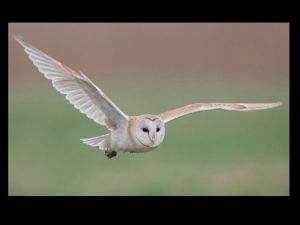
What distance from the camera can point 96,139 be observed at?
670 cm

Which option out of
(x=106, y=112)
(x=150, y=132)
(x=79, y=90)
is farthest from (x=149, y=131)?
(x=79, y=90)

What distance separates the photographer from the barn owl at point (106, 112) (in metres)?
A: 6.30

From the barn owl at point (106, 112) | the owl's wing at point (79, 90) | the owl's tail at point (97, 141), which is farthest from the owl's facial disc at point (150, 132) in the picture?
the owl's tail at point (97, 141)

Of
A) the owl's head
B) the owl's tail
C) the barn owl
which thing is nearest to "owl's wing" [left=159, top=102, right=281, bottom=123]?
the barn owl

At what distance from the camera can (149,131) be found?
6.29 meters

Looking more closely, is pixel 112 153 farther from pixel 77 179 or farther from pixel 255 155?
pixel 255 155

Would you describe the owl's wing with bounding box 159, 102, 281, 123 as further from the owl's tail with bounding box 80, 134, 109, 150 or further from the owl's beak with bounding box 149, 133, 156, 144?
the owl's tail with bounding box 80, 134, 109, 150

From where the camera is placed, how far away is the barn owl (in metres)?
6.30

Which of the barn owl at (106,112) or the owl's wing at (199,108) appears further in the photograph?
the owl's wing at (199,108)

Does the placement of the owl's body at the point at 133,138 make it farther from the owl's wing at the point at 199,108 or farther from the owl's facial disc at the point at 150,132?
the owl's wing at the point at 199,108

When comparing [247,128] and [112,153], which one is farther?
[247,128]

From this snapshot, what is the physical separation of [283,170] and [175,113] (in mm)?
4249

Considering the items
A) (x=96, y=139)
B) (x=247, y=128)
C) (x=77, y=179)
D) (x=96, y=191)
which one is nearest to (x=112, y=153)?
(x=96, y=139)

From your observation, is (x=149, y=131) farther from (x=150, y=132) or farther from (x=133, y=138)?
(x=133, y=138)
